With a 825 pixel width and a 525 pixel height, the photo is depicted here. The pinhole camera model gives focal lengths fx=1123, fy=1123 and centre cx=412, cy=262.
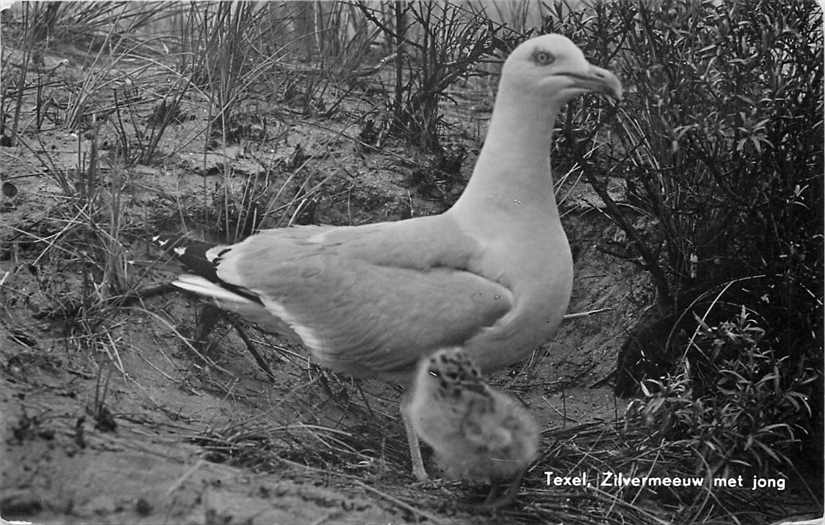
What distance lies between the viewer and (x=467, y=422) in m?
2.80

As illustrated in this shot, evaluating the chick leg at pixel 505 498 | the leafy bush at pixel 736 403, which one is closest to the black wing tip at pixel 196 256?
the chick leg at pixel 505 498

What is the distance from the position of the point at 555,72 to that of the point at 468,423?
0.93 meters

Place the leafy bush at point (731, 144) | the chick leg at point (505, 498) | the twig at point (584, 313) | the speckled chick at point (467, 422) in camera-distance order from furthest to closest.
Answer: the twig at point (584, 313), the leafy bush at point (731, 144), the chick leg at point (505, 498), the speckled chick at point (467, 422)

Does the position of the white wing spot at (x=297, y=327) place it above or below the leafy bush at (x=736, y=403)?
above

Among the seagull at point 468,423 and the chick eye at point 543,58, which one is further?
the chick eye at point 543,58

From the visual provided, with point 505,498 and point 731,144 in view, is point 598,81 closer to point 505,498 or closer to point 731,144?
point 731,144

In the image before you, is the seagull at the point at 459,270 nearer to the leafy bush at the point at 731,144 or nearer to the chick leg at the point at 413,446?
the chick leg at the point at 413,446

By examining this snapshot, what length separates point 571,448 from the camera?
310 centimetres

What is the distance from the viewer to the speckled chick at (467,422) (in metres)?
2.77

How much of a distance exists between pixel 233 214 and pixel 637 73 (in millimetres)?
1243

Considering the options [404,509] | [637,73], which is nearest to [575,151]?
[637,73]

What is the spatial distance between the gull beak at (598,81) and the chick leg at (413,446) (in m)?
0.95

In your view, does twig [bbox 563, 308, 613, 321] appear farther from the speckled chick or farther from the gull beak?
the gull beak

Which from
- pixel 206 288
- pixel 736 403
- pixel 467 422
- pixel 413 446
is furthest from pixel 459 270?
pixel 736 403
